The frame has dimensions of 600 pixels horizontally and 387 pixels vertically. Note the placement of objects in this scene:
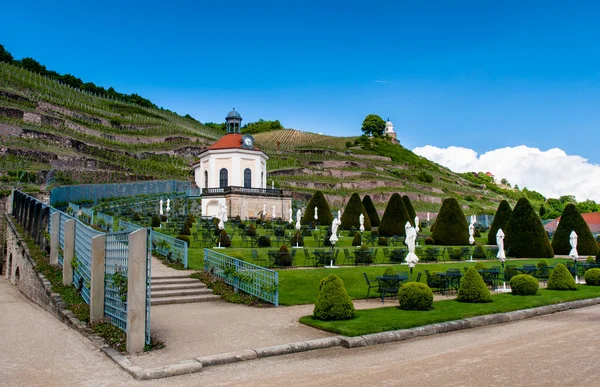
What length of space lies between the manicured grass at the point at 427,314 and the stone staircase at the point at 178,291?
167 inches

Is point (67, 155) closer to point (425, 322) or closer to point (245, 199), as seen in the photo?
point (245, 199)

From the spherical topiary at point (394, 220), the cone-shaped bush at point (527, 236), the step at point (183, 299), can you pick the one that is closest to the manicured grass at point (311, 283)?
the step at point (183, 299)

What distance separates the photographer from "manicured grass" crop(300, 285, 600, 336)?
11.1 meters

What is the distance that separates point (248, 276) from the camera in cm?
1539

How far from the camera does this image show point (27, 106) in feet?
252

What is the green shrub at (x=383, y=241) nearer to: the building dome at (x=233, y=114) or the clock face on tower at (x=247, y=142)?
the clock face on tower at (x=247, y=142)

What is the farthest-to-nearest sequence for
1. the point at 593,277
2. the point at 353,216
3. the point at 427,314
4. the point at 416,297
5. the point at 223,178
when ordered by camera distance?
the point at 223,178 → the point at 353,216 → the point at 593,277 → the point at 416,297 → the point at 427,314

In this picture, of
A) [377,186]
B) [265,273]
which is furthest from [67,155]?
[265,273]

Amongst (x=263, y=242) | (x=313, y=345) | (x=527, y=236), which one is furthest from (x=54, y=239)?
(x=527, y=236)

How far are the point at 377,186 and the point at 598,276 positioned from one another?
63.0 metres

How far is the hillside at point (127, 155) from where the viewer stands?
58.6m

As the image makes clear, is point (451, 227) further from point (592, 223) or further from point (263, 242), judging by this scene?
point (592, 223)

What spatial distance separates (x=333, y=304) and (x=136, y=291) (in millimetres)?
4717

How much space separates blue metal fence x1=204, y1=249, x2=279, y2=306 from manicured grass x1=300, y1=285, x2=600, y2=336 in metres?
2.40
